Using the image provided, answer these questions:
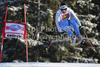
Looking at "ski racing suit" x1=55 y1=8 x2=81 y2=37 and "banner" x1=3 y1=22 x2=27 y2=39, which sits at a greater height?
"ski racing suit" x1=55 y1=8 x2=81 y2=37

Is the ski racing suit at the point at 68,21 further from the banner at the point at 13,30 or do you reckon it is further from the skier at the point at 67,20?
the banner at the point at 13,30

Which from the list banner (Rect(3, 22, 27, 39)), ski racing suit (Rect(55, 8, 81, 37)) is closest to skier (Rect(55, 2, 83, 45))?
ski racing suit (Rect(55, 8, 81, 37))

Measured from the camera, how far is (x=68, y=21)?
866cm

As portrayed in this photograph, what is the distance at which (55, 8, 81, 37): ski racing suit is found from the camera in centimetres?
852

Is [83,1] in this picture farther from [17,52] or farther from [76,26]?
[17,52]

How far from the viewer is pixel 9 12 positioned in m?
9.78

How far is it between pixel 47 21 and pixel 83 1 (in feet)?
8.12

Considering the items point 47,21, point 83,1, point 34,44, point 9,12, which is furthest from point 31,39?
point 83,1

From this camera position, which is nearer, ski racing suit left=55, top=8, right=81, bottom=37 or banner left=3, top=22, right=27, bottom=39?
banner left=3, top=22, right=27, bottom=39

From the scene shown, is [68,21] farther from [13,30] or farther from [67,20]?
[13,30]

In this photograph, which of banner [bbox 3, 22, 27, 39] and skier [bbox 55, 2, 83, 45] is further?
skier [bbox 55, 2, 83, 45]

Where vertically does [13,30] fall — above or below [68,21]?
below

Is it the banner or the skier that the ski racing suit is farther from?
the banner

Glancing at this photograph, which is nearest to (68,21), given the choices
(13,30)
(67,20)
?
(67,20)
